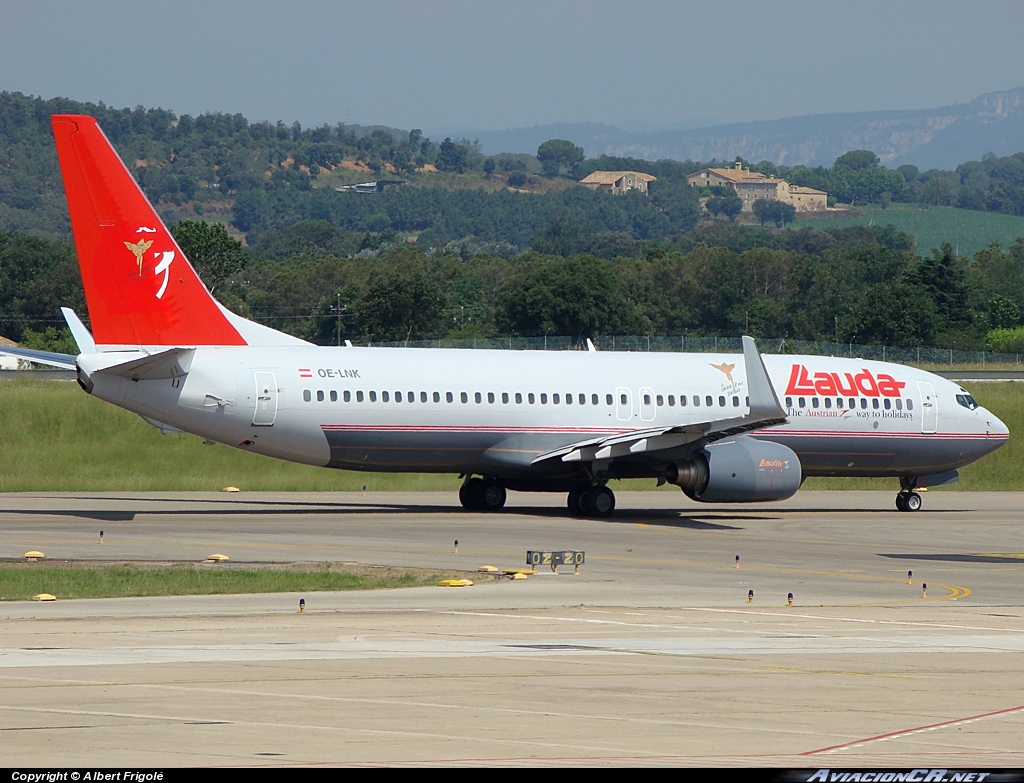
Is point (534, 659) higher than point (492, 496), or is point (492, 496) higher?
point (534, 659)

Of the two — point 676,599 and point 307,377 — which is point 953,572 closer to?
point 676,599

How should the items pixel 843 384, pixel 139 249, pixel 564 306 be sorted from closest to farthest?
pixel 139 249 → pixel 843 384 → pixel 564 306

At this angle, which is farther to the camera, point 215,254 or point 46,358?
point 215,254

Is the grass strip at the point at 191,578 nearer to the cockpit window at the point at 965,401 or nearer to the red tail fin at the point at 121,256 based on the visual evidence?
the red tail fin at the point at 121,256

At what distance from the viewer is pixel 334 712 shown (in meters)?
12.8

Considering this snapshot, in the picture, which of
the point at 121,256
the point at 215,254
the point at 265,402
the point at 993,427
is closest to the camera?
the point at 121,256

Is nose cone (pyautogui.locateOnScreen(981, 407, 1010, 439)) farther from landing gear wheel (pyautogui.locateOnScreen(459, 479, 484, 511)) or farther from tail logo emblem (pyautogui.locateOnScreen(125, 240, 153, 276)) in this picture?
tail logo emblem (pyautogui.locateOnScreen(125, 240, 153, 276))

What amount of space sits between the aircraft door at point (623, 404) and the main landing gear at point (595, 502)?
5.89 ft

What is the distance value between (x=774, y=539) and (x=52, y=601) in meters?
16.4

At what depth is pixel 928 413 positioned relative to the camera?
126ft

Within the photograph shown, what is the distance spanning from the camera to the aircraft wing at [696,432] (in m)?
32.1

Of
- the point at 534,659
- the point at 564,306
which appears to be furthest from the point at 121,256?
the point at 564,306

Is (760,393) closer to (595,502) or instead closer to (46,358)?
(595,502)

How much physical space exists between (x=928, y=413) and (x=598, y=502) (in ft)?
31.6
